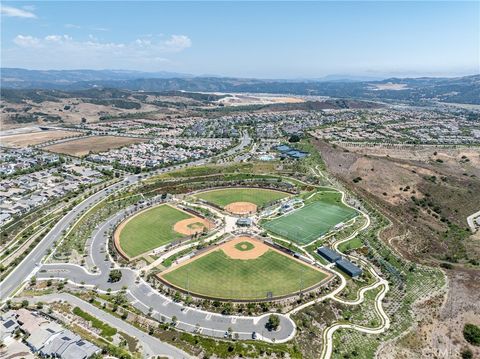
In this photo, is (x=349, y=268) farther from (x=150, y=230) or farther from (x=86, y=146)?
(x=86, y=146)

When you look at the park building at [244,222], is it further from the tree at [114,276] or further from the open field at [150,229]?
the tree at [114,276]

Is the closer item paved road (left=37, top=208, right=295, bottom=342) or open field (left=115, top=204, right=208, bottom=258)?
paved road (left=37, top=208, right=295, bottom=342)

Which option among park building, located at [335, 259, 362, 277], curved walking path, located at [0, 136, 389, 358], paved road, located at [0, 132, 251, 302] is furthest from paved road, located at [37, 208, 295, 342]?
park building, located at [335, 259, 362, 277]

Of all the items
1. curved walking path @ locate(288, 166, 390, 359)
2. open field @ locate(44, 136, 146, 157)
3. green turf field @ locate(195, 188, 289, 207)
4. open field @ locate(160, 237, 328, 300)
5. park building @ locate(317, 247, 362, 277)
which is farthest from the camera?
open field @ locate(44, 136, 146, 157)

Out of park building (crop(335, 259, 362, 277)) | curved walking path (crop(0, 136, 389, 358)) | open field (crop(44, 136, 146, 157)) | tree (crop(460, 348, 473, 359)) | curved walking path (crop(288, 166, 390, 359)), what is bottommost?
tree (crop(460, 348, 473, 359))

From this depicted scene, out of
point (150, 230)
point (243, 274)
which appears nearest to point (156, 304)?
point (243, 274)

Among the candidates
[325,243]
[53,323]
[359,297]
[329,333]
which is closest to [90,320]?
[53,323]

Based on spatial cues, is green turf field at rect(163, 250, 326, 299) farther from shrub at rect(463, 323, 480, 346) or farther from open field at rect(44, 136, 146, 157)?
open field at rect(44, 136, 146, 157)

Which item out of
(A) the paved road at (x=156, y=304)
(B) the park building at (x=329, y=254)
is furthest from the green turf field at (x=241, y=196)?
(A) the paved road at (x=156, y=304)
